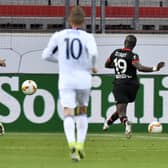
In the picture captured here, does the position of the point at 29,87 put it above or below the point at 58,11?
below

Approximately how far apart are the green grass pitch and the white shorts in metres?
0.79

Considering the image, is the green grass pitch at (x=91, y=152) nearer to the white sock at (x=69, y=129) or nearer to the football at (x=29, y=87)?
the white sock at (x=69, y=129)

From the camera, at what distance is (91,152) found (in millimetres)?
11219

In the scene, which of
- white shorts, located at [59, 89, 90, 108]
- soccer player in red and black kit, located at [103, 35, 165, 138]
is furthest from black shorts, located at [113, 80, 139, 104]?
white shorts, located at [59, 89, 90, 108]

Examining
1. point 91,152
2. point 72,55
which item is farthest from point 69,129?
point 91,152

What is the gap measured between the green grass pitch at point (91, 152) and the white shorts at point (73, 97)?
0.79 meters

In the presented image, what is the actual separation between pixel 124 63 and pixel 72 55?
176 inches

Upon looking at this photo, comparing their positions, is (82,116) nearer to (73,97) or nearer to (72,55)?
(73,97)

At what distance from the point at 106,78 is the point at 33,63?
5.65 ft

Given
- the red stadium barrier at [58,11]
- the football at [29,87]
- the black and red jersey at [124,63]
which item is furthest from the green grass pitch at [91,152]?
the red stadium barrier at [58,11]

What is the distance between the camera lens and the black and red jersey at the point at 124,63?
549 inches

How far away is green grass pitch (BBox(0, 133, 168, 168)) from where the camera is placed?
31.2 feet

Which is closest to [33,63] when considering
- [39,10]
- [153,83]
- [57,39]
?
[39,10]

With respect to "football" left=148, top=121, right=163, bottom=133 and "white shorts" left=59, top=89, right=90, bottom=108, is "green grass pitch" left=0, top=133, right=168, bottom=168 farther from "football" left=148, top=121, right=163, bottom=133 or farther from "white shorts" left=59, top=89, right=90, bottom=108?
"white shorts" left=59, top=89, right=90, bottom=108
